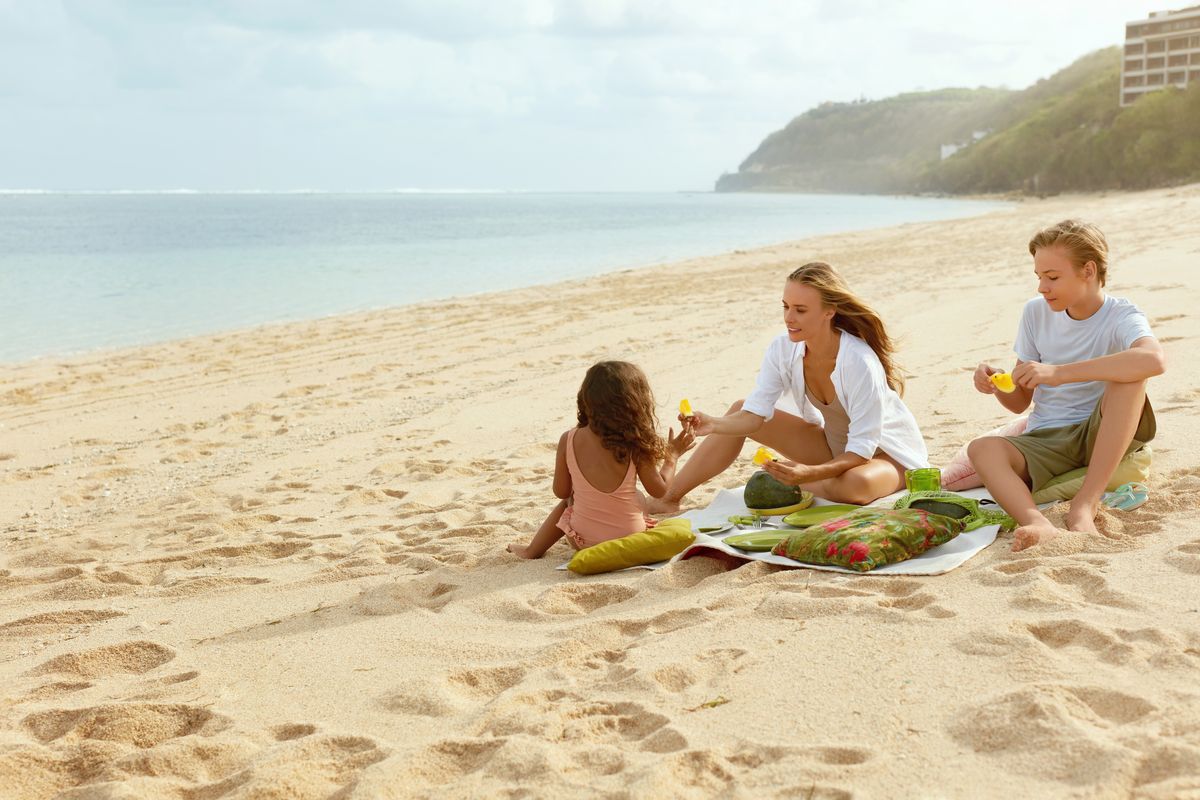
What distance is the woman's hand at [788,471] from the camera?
3.84 meters

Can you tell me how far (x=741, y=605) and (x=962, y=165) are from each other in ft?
269

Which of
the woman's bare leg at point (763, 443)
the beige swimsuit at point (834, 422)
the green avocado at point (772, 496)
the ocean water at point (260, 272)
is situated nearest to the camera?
the green avocado at point (772, 496)

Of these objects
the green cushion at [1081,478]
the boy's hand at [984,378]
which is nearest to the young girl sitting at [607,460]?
the boy's hand at [984,378]

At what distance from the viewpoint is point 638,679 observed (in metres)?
2.71

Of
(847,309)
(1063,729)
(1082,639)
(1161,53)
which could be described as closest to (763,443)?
(847,309)

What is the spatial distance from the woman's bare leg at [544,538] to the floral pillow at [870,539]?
92cm

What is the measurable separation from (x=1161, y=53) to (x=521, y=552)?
2972 inches

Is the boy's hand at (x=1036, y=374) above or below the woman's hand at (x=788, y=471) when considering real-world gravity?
above

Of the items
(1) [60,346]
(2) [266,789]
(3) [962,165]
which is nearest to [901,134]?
(3) [962,165]

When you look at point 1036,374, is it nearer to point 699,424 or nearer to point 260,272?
point 699,424

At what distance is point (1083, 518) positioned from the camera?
3555 millimetres

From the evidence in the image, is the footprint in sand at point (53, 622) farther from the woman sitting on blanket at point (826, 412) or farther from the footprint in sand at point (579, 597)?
the woman sitting on blanket at point (826, 412)

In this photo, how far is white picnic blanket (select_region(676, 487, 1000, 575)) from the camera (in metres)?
3.40

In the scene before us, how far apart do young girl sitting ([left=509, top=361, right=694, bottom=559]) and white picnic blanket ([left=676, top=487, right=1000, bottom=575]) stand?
27cm
